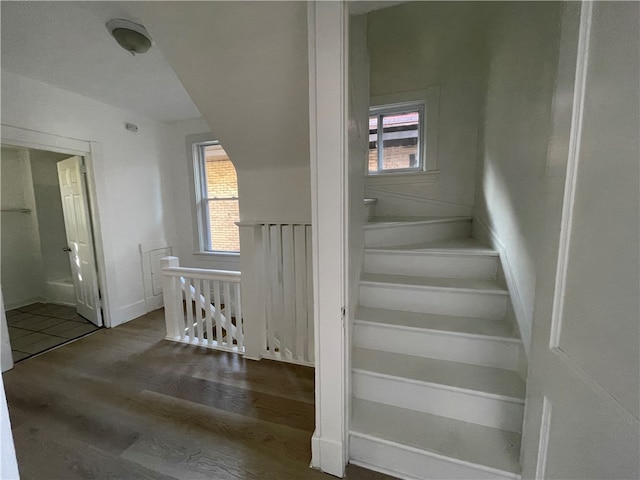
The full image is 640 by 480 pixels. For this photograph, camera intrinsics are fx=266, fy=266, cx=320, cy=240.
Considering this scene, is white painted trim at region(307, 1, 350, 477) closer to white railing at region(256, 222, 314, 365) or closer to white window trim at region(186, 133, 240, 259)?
white railing at region(256, 222, 314, 365)

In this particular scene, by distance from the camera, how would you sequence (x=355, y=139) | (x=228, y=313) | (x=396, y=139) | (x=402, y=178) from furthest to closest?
(x=396, y=139) < (x=402, y=178) < (x=228, y=313) < (x=355, y=139)

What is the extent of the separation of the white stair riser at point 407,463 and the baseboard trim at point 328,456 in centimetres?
9

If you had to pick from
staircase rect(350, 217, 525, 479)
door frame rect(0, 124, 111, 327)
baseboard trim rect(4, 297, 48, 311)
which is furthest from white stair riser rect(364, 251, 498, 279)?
baseboard trim rect(4, 297, 48, 311)

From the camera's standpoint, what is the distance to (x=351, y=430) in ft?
4.36

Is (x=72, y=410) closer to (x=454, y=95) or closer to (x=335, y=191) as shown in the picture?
(x=335, y=191)

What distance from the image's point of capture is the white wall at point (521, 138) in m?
1.24

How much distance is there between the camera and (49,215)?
388 centimetres

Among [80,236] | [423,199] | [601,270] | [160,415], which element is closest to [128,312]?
[80,236]

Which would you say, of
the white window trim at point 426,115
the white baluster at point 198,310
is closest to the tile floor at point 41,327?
the white baluster at point 198,310

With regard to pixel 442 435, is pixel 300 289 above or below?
above

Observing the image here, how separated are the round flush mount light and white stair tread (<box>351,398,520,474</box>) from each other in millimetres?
2689

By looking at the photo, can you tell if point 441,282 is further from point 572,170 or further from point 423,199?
point 423,199

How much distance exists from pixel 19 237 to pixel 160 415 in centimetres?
400

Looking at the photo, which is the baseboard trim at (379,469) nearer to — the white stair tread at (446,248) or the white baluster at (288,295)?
the white baluster at (288,295)
